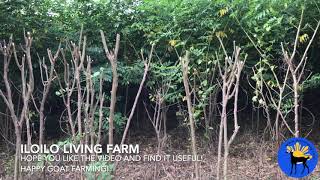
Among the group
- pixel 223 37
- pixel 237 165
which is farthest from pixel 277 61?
pixel 237 165

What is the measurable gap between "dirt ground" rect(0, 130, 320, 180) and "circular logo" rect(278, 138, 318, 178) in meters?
0.41

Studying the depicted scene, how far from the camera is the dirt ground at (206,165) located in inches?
154

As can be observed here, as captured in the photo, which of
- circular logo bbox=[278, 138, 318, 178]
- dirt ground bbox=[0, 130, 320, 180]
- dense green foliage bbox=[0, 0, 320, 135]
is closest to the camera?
circular logo bbox=[278, 138, 318, 178]

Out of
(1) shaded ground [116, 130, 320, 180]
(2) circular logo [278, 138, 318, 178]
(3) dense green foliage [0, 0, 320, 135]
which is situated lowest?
(1) shaded ground [116, 130, 320, 180]

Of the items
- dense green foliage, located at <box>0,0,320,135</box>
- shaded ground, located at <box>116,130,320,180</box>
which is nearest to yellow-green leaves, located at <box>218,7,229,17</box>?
dense green foliage, located at <box>0,0,320,135</box>

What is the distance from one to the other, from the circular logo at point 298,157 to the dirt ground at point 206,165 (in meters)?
0.41

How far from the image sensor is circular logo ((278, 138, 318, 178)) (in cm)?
323

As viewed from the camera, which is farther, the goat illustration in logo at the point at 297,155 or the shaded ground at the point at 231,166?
the shaded ground at the point at 231,166

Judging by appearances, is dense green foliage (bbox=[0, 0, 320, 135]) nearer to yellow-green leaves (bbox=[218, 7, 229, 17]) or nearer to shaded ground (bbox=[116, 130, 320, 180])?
yellow-green leaves (bbox=[218, 7, 229, 17])

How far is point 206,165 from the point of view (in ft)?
13.6

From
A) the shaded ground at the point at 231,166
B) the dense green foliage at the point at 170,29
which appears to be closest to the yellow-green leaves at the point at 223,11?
the dense green foliage at the point at 170,29

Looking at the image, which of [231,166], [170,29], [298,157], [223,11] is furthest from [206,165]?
[223,11]

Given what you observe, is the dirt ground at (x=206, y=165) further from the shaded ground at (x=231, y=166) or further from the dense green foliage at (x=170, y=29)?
the dense green foliage at (x=170, y=29)

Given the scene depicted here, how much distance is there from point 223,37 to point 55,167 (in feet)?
8.20
